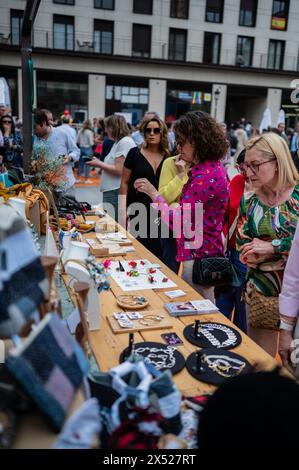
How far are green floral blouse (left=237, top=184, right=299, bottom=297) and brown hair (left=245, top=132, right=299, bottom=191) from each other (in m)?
0.10

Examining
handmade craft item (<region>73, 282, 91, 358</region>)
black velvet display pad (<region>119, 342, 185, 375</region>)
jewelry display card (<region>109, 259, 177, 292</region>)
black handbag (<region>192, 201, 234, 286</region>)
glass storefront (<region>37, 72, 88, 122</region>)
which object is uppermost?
glass storefront (<region>37, 72, 88, 122</region>)

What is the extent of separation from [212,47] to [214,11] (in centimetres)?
202

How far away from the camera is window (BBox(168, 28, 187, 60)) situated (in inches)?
948

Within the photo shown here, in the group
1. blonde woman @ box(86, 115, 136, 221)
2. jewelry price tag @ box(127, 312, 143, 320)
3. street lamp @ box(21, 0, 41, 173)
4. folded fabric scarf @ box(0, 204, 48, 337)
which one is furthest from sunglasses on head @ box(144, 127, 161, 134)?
folded fabric scarf @ box(0, 204, 48, 337)

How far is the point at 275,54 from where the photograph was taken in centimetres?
2603

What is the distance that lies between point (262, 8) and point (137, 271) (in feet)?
88.8

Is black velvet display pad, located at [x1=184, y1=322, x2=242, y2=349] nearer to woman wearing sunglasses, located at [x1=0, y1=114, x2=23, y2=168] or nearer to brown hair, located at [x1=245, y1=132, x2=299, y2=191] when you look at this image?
brown hair, located at [x1=245, y1=132, x2=299, y2=191]

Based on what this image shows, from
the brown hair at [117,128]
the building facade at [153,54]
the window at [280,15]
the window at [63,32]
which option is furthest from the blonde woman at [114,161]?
the window at [280,15]

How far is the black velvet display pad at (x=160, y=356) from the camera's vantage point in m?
1.49

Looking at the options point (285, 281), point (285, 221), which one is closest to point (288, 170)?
point (285, 221)

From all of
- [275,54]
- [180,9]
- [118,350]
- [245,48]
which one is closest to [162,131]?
[118,350]

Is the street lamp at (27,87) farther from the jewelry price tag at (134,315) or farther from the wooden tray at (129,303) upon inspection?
the jewelry price tag at (134,315)

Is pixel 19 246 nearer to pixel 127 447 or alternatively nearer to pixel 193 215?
pixel 127 447

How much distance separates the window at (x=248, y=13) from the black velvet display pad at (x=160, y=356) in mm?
27236
